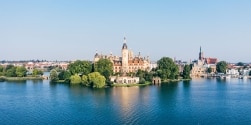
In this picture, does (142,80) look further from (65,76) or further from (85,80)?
(65,76)

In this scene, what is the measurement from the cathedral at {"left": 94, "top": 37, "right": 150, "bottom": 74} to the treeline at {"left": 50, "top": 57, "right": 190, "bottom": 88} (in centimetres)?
415

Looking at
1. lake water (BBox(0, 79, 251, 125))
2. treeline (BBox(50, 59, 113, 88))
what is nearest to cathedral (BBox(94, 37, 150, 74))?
treeline (BBox(50, 59, 113, 88))

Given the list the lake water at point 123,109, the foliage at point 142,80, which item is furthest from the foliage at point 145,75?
the lake water at point 123,109

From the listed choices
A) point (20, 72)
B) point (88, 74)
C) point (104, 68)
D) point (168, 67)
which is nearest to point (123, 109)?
point (88, 74)

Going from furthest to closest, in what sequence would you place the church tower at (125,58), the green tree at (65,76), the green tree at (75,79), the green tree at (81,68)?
1. the church tower at (125,58)
2. the green tree at (65,76)
3. the green tree at (81,68)
4. the green tree at (75,79)

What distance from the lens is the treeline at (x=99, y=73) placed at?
49.9m

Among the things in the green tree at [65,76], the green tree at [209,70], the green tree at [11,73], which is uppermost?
the green tree at [209,70]

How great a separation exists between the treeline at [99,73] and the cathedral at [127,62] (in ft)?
13.6

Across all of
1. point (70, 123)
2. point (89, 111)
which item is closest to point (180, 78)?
point (89, 111)

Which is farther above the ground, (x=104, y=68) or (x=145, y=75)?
(x=104, y=68)

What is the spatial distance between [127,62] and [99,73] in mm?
14310

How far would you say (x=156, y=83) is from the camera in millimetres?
55969

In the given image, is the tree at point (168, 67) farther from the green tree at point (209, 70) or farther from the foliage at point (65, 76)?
the green tree at point (209, 70)

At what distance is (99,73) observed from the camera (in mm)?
50844
